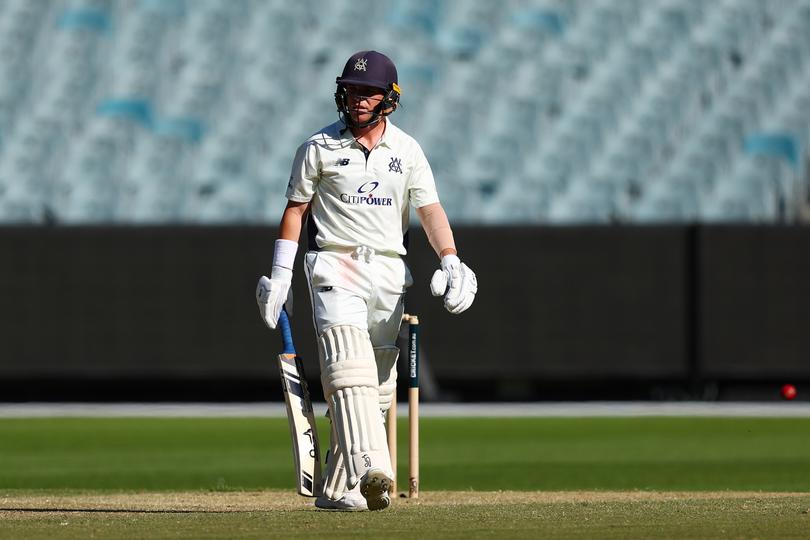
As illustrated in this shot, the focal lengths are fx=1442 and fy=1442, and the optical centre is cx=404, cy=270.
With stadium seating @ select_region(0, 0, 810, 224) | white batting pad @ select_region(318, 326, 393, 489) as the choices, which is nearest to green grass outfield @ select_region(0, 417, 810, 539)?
white batting pad @ select_region(318, 326, 393, 489)

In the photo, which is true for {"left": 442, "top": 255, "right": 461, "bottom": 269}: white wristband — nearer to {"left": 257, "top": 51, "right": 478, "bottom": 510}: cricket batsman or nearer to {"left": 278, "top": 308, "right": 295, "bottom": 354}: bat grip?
{"left": 257, "top": 51, "right": 478, "bottom": 510}: cricket batsman

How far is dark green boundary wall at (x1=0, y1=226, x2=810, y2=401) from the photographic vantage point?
20.2m

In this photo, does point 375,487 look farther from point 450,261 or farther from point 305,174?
point 305,174

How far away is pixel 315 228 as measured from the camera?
7422 millimetres

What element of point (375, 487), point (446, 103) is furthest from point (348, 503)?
point (446, 103)

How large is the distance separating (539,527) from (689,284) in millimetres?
14427

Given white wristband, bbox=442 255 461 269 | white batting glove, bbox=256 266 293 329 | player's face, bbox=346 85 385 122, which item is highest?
player's face, bbox=346 85 385 122

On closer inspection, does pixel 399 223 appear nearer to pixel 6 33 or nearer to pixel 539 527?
pixel 539 527

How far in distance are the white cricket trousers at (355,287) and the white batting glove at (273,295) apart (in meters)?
0.13

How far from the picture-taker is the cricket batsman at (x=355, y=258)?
7.12m

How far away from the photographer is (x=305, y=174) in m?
7.31

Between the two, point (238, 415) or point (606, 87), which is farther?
point (606, 87)

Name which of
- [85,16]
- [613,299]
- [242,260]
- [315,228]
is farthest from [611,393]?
[315,228]

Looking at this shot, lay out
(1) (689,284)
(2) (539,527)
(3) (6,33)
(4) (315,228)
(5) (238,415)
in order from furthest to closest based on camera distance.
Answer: (3) (6,33) → (1) (689,284) → (5) (238,415) → (4) (315,228) → (2) (539,527)
